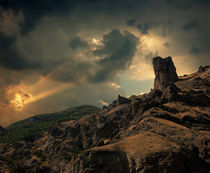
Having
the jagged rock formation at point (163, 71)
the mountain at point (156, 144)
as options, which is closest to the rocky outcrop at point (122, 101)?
the jagged rock formation at point (163, 71)

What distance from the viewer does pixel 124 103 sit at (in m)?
195

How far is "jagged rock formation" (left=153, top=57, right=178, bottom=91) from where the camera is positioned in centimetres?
15689

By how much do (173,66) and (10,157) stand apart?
193 meters

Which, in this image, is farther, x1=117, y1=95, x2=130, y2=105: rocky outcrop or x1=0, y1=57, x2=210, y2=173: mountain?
x1=117, y1=95, x2=130, y2=105: rocky outcrop

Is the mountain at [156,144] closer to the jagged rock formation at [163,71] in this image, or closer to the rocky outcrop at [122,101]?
the jagged rock formation at [163,71]

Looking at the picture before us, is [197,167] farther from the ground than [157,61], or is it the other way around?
[157,61]

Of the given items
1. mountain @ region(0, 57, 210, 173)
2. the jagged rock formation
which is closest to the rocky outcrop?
the jagged rock formation

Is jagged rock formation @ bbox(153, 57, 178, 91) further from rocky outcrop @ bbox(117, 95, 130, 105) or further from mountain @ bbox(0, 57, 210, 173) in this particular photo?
rocky outcrop @ bbox(117, 95, 130, 105)

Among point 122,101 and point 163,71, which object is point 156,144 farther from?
point 122,101

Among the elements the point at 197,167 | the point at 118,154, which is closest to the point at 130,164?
the point at 118,154

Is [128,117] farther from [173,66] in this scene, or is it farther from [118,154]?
[173,66]

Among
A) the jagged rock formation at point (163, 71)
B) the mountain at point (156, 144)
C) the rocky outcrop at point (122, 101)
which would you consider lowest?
the mountain at point (156, 144)

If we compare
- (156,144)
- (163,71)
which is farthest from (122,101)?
(156,144)

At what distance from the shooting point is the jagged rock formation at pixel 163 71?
A: 156887 millimetres
